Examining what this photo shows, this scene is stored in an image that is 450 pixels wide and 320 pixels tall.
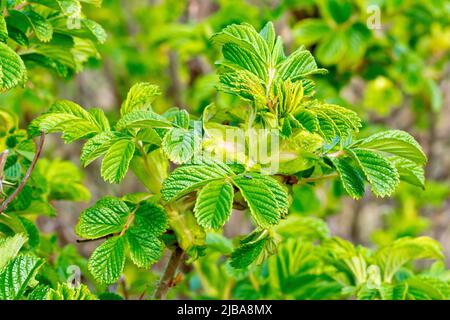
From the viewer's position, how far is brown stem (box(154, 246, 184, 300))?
90cm

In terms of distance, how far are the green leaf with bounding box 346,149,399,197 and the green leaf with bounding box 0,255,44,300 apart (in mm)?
365

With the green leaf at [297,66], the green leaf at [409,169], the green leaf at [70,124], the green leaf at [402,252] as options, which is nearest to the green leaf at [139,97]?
the green leaf at [70,124]

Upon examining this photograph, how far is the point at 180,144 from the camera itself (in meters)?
0.75

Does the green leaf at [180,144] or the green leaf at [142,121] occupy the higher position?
the green leaf at [142,121]

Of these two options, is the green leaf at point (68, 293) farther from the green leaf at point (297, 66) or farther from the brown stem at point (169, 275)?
the green leaf at point (297, 66)

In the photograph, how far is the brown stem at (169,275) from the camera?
901mm

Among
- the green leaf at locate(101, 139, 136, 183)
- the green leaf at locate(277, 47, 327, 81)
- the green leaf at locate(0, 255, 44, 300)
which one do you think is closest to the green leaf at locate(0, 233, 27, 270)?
the green leaf at locate(0, 255, 44, 300)

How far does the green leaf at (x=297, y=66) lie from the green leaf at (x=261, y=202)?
0.46 feet

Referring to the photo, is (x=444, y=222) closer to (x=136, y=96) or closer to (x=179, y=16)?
(x=179, y=16)

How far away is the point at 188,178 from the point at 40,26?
1.00 ft

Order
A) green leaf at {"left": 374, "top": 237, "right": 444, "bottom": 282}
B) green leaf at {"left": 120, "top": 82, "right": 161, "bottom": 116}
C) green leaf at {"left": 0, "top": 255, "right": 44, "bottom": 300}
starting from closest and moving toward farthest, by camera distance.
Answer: green leaf at {"left": 0, "top": 255, "right": 44, "bottom": 300} → green leaf at {"left": 120, "top": 82, "right": 161, "bottom": 116} → green leaf at {"left": 374, "top": 237, "right": 444, "bottom": 282}

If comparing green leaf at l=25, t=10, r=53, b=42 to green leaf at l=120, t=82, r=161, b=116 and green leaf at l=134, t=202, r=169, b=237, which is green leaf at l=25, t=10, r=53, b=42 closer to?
green leaf at l=120, t=82, r=161, b=116

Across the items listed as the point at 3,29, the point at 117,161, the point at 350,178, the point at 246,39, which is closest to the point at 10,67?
the point at 3,29
